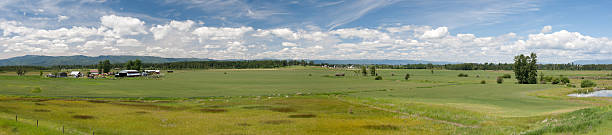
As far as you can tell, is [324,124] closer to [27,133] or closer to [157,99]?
[27,133]

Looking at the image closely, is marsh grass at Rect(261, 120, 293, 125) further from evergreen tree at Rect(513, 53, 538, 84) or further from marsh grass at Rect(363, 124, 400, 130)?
evergreen tree at Rect(513, 53, 538, 84)

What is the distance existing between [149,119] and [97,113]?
782cm

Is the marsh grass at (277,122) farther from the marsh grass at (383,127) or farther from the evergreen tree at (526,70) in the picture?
the evergreen tree at (526,70)

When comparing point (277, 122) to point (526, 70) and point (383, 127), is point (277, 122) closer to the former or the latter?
point (383, 127)

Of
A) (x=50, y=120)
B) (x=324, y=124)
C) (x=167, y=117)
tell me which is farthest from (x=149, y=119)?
(x=324, y=124)

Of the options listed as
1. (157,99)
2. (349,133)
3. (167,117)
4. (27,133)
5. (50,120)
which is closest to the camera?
(27,133)

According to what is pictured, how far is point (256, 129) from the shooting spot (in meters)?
28.6

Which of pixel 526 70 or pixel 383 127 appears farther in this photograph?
pixel 526 70

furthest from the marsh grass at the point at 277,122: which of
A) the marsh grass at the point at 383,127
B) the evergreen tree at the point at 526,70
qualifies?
the evergreen tree at the point at 526,70

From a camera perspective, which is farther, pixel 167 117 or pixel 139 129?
pixel 167 117

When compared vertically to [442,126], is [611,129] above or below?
above

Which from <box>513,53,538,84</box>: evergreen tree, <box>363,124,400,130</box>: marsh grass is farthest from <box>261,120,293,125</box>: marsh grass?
<box>513,53,538,84</box>: evergreen tree

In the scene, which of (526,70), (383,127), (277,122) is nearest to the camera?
(383,127)

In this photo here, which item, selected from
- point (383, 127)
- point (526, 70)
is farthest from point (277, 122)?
point (526, 70)
